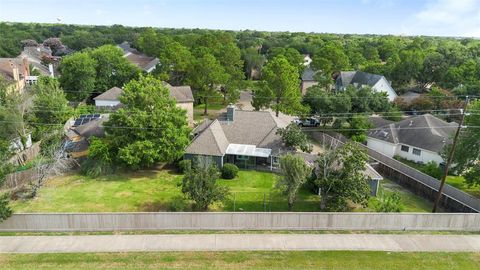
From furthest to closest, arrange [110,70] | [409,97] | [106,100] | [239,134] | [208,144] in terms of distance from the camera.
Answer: [110,70], [409,97], [106,100], [239,134], [208,144]

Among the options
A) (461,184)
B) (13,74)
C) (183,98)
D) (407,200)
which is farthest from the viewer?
(13,74)

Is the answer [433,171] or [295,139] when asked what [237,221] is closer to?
[295,139]

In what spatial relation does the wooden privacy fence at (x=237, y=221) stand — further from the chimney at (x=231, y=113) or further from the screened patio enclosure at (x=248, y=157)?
the chimney at (x=231, y=113)

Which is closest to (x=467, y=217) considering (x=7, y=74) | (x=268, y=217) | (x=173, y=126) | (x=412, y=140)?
(x=268, y=217)

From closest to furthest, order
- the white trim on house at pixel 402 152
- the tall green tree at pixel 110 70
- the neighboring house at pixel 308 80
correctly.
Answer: the white trim on house at pixel 402 152 < the tall green tree at pixel 110 70 < the neighboring house at pixel 308 80

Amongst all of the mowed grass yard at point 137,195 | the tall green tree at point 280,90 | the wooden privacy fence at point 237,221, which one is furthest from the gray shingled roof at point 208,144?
the tall green tree at point 280,90

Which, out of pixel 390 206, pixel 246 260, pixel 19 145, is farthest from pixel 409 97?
pixel 19 145
